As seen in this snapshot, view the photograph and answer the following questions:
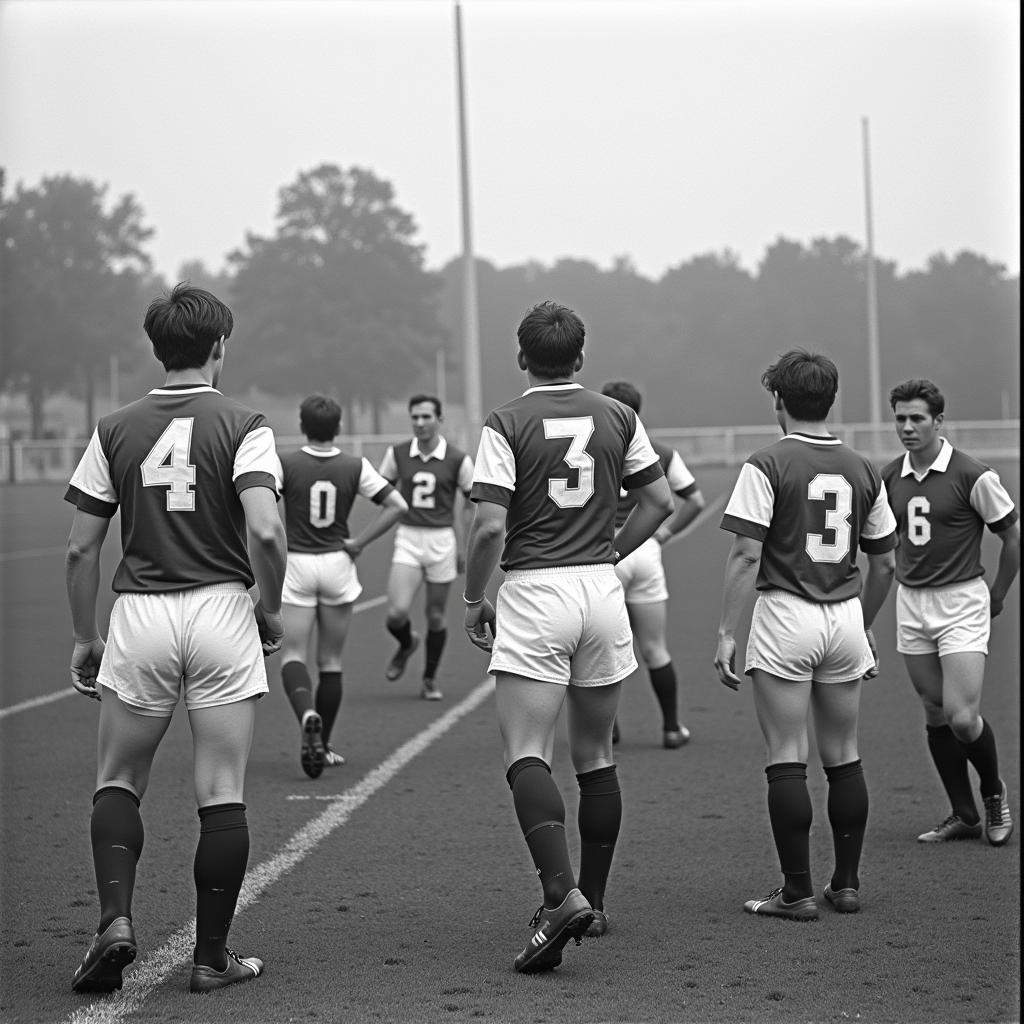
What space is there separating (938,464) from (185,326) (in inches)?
137

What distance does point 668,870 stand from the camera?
6430mm

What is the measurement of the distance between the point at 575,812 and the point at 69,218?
286 feet

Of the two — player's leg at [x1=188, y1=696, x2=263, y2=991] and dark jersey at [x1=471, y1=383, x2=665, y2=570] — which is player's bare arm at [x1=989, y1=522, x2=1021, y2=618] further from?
player's leg at [x1=188, y1=696, x2=263, y2=991]

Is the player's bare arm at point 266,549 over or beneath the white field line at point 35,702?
over

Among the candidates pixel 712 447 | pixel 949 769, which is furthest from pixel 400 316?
pixel 949 769

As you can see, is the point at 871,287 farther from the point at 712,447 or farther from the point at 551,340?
the point at 551,340

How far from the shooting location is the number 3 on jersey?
15.9 ft

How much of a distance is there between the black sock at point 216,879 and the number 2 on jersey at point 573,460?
1.53 m

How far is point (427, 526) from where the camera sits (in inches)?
440

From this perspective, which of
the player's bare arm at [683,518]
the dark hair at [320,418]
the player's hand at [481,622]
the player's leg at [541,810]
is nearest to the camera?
the player's leg at [541,810]

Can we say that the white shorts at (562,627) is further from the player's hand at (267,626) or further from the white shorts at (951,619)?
A: the white shorts at (951,619)

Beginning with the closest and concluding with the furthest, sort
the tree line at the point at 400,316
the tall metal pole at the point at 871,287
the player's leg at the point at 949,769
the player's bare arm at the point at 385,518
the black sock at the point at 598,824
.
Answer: the black sock at the point at 598,824
the player's leg at the point at 949,769
the player's bare arm at the point at 385,518
the tall metal pole at the point at 871,287
the tree line at the point at 400,316

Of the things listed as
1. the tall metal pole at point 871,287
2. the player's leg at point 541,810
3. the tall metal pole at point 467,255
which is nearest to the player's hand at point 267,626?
the player's leg at point 541,810

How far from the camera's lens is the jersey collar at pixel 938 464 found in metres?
6.68
